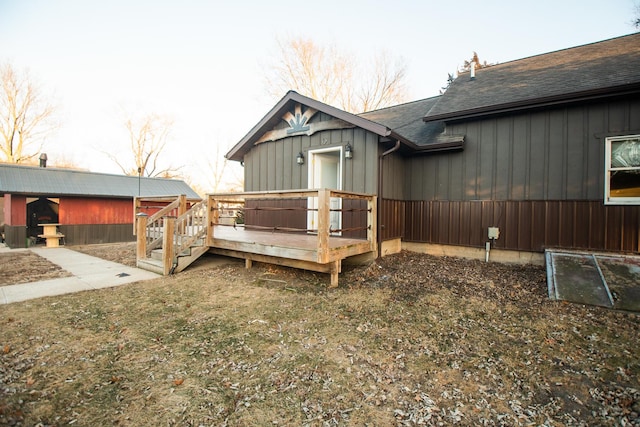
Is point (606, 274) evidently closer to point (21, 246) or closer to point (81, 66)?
point (21, 246)

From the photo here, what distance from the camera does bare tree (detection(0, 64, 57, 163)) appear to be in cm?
2153

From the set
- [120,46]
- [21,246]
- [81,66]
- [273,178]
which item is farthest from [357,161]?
[81,66]

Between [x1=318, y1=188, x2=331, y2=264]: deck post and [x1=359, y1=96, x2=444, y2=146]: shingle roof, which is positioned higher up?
[x1=359, y1=96, x2=444, y2=146]: shingle roof

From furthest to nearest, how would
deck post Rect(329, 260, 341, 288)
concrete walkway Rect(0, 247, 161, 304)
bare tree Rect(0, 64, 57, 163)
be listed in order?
bare tree Rect(0, 64, 57, 163), deck post Rect(329, 260, 341, 288), concrete walkway Rect(0, 247, 161, 304)

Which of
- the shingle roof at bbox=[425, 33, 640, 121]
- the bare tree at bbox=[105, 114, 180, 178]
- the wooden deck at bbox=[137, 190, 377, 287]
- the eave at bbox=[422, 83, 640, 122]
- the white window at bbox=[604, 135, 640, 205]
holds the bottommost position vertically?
the wooden deck at bbox=[137, 190, 377, 287]

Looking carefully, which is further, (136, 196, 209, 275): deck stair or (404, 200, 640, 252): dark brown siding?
(136, 196, 209, 275): deck stair

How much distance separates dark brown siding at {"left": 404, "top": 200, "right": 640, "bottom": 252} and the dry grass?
6.27 feet

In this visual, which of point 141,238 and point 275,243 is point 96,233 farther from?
point 275,243

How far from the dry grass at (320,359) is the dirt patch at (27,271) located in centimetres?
209

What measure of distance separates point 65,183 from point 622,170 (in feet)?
61.7

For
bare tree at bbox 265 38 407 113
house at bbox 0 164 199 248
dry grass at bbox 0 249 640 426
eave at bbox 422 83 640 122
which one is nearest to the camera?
dry grass at bbox 0 249 640 426

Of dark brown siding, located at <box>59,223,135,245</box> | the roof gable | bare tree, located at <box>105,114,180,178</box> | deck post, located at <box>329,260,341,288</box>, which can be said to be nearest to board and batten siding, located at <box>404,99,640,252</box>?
the roof gable

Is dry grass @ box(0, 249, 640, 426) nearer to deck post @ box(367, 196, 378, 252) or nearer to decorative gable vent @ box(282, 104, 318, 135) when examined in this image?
deck post @ box(367, 196, 378, 252)

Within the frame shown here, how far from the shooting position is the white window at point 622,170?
5535 millimetres
